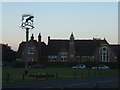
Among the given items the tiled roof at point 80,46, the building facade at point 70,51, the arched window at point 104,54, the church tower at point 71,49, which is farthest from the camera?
the tiled roof at point 80,46

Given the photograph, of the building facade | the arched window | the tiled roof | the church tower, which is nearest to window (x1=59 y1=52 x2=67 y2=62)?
the building facade

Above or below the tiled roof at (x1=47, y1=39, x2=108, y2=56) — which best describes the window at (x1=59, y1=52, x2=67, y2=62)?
below

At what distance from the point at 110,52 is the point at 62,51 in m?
15.0

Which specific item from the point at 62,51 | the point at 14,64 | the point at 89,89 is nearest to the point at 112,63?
the point at 62,51

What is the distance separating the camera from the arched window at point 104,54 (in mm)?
103375

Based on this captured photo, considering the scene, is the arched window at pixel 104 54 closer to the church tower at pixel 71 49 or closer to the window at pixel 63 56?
the church tower at pixel 71 49

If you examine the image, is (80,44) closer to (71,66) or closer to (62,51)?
(62,51)

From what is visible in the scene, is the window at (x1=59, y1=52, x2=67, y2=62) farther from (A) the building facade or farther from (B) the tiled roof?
(B) the tiled roof

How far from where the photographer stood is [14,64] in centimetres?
9512

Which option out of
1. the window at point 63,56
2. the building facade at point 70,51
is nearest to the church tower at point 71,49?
the building facade at point 70,51

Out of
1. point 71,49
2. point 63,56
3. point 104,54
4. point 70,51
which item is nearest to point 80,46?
point 71,49

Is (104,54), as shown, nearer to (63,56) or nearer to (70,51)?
(70,51)

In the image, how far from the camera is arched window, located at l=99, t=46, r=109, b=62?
10338cm

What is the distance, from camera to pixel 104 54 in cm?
10400
